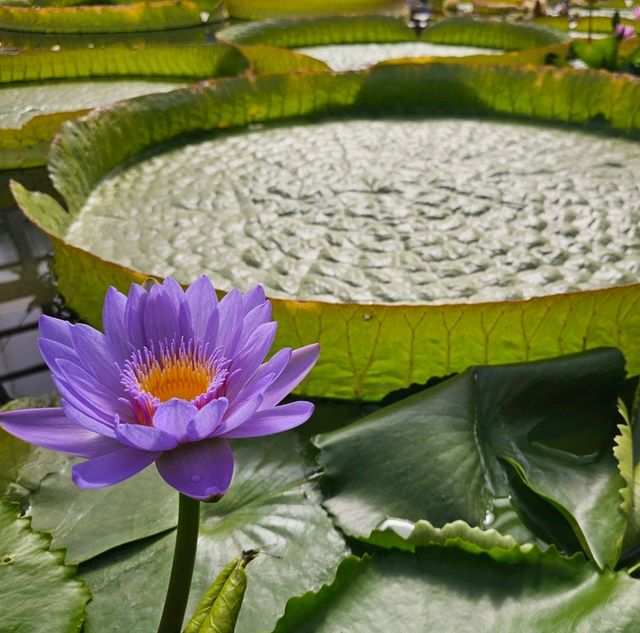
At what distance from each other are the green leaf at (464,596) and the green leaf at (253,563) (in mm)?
107

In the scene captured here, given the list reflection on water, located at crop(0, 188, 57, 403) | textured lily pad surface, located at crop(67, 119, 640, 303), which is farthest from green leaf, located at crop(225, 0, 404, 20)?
reflection on water, located at crop(0, 188, 57, 403)

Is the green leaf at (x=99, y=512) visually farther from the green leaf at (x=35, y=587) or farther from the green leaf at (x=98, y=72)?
the green leaf at (x=98, y=72)

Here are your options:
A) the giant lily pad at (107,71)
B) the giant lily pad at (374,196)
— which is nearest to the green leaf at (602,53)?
the giant lily pad at (374,196)

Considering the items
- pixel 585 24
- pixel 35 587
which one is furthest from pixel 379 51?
pixel 35 587

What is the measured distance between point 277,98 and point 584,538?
1.61 m

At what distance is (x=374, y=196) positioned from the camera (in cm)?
154

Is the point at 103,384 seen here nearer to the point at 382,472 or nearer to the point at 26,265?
the point at 382,472

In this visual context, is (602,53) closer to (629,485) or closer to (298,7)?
(629,485)

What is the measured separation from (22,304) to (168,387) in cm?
101

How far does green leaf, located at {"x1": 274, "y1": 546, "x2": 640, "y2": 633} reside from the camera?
62 centimetres

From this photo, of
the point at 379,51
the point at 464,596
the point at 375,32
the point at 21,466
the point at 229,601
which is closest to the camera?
the point at 229,601

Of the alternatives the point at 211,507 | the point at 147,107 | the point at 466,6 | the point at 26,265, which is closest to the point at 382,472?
the point at 211,507

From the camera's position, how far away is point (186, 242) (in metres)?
1.40

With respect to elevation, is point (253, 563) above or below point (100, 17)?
below
